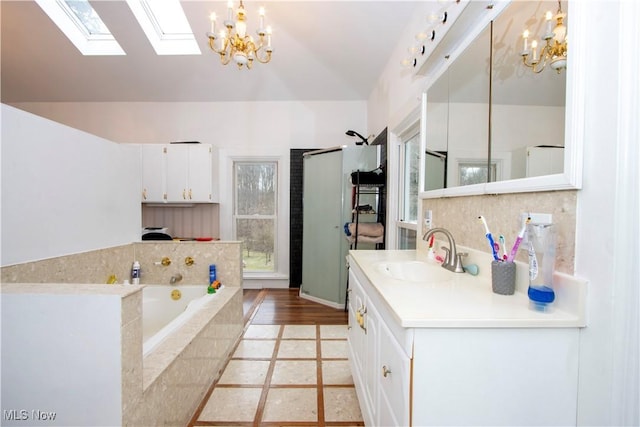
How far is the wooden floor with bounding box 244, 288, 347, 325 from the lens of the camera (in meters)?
2.71

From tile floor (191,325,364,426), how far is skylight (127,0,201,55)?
3.09 meters

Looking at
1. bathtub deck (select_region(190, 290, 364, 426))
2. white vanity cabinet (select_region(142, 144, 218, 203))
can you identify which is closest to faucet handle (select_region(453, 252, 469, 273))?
bathtub deck (select_region(190, 290, 364, 426))

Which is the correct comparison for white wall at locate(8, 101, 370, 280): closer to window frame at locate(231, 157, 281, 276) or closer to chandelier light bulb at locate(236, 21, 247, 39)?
window frame at locate(231, 157, 281, 276)

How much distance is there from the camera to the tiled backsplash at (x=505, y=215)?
770 mm

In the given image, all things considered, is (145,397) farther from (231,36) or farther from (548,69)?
(231,36)

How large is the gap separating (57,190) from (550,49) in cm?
236

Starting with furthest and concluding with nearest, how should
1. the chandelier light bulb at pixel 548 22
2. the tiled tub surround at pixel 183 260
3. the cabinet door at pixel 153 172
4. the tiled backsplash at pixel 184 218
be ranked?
the tiled backsplash at pixel 184 218, the cabinet door at pixel 153 172, the tiled tub surround at pixel 183 260, the chandelier light bulb at pixel 548 22

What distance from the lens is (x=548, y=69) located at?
860mm

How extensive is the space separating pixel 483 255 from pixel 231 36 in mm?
2421

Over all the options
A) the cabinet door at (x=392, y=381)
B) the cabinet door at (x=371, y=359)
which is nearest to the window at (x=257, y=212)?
the cabinet door at (x=371, y=359)

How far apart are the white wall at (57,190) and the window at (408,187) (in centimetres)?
230

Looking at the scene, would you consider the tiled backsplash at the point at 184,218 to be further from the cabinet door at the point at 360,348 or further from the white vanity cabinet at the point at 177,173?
the cabinet door at the point at 360,348

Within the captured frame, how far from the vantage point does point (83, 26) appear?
9.64ft

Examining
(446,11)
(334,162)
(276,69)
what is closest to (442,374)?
(446,11)
